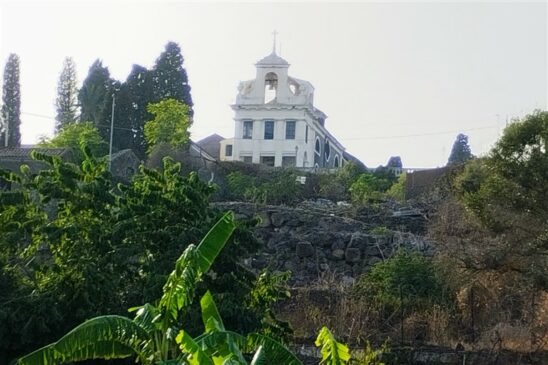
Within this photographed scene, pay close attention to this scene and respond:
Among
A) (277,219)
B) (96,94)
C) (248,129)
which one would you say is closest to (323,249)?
(277,219)

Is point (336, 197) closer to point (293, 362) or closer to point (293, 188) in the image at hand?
point (293, 188)

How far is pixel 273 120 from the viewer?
64.8m

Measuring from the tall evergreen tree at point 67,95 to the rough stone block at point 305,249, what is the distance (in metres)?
34.8

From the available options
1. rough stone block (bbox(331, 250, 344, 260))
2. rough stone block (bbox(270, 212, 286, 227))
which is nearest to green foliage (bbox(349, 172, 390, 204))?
rough stone block (bbox(270, 212, 286, 227))

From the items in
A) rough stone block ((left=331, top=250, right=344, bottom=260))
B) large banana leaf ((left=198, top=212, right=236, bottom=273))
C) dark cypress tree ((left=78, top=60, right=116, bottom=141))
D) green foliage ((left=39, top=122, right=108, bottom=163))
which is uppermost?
dark cypress tree ((left=78, top=60, right=116, bottom=141))

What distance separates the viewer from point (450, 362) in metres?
23.8

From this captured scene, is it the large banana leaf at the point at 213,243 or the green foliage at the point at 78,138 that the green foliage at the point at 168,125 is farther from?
the large banana leaf at the point at 213,243

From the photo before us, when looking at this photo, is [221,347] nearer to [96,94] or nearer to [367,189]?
[367,189]

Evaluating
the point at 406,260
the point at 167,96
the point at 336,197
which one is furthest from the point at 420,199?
the point at 167,96

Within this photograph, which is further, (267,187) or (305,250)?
(267,187)

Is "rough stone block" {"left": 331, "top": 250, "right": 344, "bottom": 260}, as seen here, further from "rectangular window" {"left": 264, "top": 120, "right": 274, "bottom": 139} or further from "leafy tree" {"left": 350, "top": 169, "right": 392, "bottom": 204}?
"rectangular window" {"left": 264, "top": 120, "right": 274, "bottom": 139}

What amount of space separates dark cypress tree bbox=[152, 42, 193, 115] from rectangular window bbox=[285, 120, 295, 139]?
607cm

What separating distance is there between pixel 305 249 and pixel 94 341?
67.6 ft

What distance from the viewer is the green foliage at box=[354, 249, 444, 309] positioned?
2905cm
